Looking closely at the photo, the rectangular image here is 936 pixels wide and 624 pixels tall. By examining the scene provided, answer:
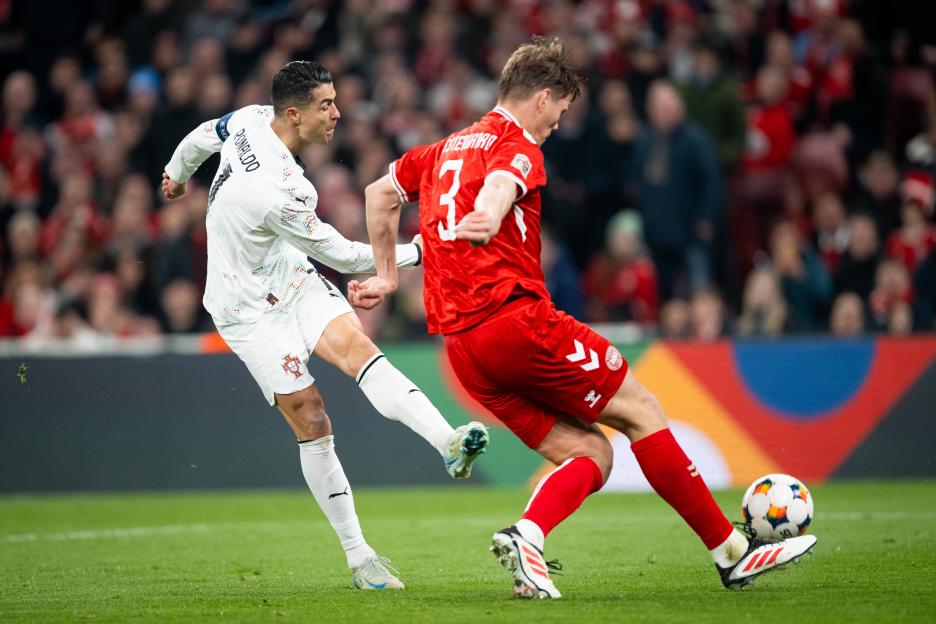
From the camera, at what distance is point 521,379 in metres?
6.24

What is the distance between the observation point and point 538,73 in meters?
6.30

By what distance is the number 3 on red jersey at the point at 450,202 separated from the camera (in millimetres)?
6246

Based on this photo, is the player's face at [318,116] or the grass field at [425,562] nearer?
the grass field at [425,562]

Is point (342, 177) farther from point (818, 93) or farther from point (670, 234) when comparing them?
point (818, 93)

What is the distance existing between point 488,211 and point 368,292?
3.11ft

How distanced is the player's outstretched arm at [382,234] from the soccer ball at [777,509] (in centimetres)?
228

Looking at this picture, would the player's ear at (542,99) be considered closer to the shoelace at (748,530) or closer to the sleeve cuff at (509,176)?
the sleeve cuff at (509,176)

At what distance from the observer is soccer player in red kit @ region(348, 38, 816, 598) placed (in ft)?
20.2

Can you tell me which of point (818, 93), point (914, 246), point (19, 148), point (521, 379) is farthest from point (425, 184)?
point (19, 148)

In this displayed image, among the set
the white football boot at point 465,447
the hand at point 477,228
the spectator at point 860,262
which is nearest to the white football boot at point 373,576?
the white football boot at point 465,447

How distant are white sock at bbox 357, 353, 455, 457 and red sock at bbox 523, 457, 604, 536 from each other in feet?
2.16

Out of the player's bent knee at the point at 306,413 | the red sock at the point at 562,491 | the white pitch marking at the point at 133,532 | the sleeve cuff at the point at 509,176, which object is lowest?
the white pitch marking at the point at 133,532

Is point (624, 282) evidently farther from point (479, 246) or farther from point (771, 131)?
point (479, 246)

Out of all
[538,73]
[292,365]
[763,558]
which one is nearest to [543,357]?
[538,73]
